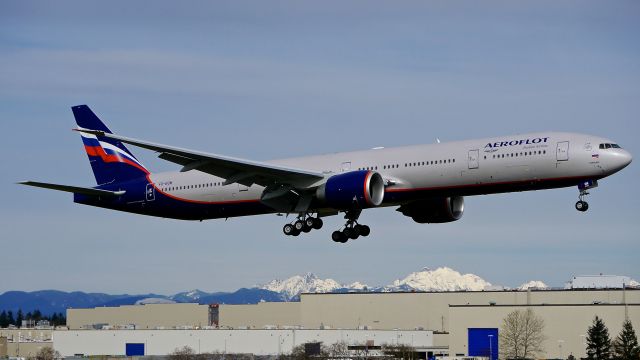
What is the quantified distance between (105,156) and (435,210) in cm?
2466

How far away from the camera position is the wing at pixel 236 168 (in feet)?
218

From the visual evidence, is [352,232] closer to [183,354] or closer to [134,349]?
[183,354]

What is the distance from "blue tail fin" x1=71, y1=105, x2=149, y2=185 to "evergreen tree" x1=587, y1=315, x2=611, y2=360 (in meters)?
55.4

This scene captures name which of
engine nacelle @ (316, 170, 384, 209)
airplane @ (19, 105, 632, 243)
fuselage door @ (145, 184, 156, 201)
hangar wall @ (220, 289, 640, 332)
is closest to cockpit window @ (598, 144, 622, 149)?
airplane @ (19, 105, 632, 243)

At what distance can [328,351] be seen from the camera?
13375cm

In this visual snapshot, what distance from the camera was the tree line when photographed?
382ft

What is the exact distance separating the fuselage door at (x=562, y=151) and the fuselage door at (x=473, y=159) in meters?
4.51

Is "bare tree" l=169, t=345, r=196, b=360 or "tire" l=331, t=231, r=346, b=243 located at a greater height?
"tire" l=331, t=231, r=346, b=243

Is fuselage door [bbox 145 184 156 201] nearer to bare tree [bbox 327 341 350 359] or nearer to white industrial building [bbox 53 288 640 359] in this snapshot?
bare tree [bbox 327 341 350 359]

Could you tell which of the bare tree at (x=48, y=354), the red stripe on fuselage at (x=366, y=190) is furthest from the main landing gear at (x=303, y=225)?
the bare tree at (x=48, y=354)

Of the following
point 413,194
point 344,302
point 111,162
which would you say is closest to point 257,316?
point 344,302

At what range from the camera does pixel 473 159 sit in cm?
6525

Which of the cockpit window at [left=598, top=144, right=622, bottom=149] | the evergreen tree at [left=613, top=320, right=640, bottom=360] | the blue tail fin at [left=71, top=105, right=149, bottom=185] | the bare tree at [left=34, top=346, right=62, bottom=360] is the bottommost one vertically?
the bare tree at [left=34, top=346, right=62, bottom=360]

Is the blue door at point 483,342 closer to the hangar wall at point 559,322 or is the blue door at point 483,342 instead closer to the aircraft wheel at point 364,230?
the hangar wall at point 559,322
